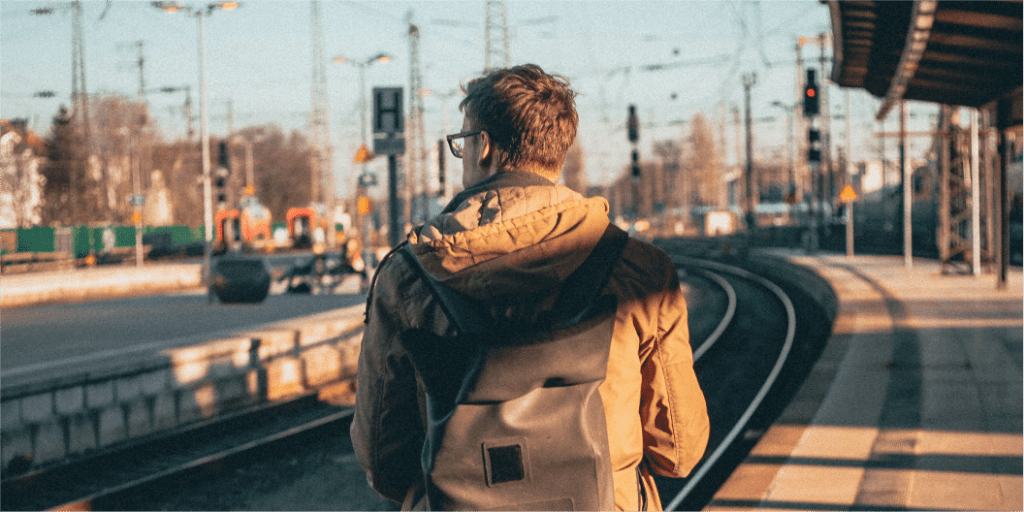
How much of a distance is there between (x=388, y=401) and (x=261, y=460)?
6.41 metres

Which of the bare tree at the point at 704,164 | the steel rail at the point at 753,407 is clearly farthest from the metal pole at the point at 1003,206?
the bare tree at the point at 704,164

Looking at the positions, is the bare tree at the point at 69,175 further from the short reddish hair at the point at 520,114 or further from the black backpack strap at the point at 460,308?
the black backpack strap at the point at 460,308

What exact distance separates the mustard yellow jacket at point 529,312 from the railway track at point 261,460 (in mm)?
4503

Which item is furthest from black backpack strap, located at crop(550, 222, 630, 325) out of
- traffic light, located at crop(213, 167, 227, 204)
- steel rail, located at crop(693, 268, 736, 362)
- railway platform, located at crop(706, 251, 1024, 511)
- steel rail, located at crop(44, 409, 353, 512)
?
traffic light, located at crop(213, 167, 227, 204)

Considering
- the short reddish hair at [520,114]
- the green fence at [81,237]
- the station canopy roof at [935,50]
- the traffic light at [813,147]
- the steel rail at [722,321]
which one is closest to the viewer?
the short reddish hair at [520,114]

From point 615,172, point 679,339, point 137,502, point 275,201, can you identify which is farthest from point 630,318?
point 275,201

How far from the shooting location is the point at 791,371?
43.5 ft

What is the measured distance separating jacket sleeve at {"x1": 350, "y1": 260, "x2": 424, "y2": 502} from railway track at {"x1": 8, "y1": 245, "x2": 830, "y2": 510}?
4.48 metres

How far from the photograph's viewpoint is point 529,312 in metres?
1.74

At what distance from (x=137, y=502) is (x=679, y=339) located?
5645mm

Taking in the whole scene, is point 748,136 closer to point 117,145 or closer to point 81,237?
point 81,237

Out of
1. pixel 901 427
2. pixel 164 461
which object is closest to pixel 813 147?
pixel 901 427

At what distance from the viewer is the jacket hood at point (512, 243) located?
1.73 metres

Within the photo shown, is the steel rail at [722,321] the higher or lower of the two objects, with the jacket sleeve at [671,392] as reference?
lower
